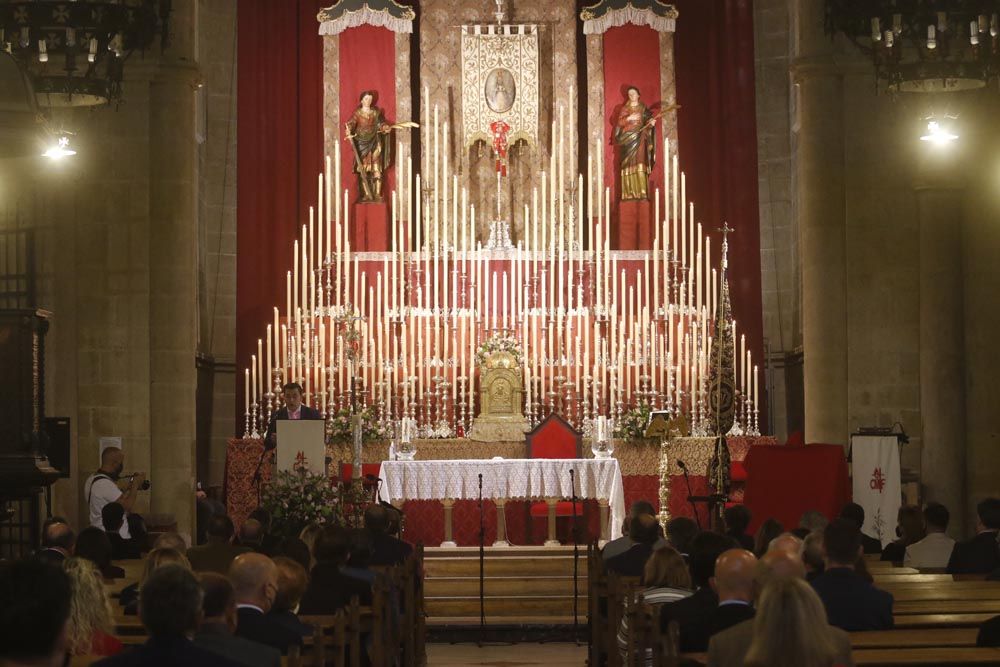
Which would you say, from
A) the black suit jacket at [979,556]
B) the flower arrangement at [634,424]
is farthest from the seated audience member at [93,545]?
the flower arrangement at [634,424]

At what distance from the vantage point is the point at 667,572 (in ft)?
25.3

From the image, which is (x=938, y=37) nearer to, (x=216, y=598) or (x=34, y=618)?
(x=216, y=598)

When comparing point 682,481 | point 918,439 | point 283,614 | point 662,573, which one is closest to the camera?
point 283,614

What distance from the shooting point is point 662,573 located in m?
7.70

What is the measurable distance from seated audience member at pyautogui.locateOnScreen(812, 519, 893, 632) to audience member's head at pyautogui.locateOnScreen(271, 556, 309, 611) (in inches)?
84.9

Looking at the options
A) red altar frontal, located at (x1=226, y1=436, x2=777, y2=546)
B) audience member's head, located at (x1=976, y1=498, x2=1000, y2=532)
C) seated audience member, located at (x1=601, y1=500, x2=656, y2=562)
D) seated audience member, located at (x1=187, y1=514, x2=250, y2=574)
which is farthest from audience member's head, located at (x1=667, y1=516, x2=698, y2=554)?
red altar frontal, located at (x1=226, y1=436, x2=777, y2=546)

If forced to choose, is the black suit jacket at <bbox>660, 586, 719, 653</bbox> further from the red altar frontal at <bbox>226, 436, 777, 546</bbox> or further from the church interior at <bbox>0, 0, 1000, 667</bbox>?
the red altar frontal at <bbox>226, 436, 777, 546</bbox>

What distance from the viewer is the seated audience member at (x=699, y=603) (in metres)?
6.40

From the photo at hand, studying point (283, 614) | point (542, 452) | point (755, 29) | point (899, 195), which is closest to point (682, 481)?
point (542, 452)

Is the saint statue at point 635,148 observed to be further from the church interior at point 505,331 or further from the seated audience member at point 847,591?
the seated audience member at point 847,591

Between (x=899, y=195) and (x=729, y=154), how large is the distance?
16.6 ft

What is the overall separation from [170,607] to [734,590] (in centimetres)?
254

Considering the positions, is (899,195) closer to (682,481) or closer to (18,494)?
(682,481)

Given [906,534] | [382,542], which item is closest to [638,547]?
[382,542]
